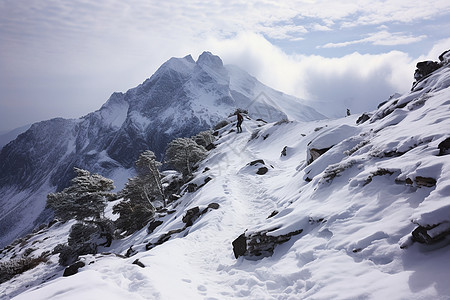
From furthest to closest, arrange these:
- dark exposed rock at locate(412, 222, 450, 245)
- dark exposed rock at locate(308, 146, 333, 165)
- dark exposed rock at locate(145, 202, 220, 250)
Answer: dark exposed rock at locate(308, 146, 333, 165), dark exposed rock at locate(145, 202, 220, 250), dark exposed rock at locate(412, 222, 450, 245)

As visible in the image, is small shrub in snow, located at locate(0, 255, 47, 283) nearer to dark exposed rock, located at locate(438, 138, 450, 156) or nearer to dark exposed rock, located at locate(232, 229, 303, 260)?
dark exposed rock, located at locate(232, 229, 303, 260)

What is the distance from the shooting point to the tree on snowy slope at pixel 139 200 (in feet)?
83.9

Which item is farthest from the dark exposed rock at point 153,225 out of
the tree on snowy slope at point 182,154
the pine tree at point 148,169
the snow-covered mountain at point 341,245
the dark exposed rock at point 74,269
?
the tree on snowy slope at point 182,154

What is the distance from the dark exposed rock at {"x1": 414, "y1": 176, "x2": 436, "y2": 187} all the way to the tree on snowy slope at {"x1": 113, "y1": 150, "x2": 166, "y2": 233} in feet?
78.5

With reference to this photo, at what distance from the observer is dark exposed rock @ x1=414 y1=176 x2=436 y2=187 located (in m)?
5.67

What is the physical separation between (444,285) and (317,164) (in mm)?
9845

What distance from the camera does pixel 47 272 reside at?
18.7 meters

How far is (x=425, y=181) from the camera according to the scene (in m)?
5.79

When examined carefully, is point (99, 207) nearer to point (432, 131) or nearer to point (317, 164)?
point (317, 164)

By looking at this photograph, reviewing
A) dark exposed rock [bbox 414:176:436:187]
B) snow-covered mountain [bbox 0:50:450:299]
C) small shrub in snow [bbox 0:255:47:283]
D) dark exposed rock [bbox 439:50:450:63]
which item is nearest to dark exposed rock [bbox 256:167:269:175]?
snow-covered mountain [bbox 0:50:450:299]

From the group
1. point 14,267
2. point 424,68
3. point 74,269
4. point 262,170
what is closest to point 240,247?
point 74,269

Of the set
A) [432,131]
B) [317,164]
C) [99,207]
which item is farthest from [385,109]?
[99,207]

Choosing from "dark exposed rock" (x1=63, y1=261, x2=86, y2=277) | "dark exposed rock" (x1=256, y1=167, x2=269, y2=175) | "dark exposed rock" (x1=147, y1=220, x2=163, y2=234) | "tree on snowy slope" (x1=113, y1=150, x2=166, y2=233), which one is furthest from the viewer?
"tree on snowy slope" (x1=113, y1=150, x2=166, y2=233)

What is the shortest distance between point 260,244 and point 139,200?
22718 mm
